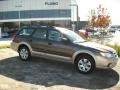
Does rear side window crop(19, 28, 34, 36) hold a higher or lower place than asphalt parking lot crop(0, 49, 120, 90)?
higher

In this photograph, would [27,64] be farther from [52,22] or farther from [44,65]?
[52,22]

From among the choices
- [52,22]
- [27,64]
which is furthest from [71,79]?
[52,22]

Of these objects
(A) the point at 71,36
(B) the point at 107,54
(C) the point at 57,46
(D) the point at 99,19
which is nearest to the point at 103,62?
(B) the point at 107,54

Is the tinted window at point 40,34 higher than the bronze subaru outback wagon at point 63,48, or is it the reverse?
the tinted window at point 40,34

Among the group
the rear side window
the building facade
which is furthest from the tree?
the rear side window

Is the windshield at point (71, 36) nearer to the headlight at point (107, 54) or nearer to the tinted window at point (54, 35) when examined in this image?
the tinted window at point (54, 35)

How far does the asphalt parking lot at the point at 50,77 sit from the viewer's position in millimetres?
9137

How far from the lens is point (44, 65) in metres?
11.6

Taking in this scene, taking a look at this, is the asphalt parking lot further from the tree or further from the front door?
the tree

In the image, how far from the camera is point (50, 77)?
10.1 metres

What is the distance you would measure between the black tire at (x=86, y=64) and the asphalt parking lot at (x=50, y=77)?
0.61 feet

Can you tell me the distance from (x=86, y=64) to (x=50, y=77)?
4.75ft

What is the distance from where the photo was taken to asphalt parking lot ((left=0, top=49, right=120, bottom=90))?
30.0 feet

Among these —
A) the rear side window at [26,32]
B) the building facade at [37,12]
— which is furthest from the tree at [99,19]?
the rear side window at [26,32]
